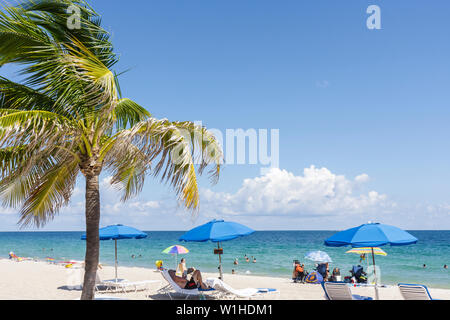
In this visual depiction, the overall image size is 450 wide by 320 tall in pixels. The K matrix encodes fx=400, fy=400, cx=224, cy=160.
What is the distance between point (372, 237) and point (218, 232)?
12.1ft

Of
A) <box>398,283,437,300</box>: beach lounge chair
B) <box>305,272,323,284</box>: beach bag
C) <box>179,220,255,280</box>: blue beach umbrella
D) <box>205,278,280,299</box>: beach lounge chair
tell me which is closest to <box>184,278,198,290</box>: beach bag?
<box>205,278,280,299</box>: beach lounge chair

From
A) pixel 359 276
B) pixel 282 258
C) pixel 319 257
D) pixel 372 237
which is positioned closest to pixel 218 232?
pixel 372 237

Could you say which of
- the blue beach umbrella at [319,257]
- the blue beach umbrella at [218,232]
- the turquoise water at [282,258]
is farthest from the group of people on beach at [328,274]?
the turquoise water at [282,258]

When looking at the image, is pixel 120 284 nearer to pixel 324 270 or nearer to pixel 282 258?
pixel 324 270

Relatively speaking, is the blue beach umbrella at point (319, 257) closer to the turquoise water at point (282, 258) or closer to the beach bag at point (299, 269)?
the beach bag at point (299, 269)

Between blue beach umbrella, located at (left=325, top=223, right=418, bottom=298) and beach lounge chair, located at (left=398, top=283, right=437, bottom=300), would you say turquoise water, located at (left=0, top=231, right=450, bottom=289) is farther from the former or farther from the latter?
blue beach umbrella, located at (left=325, top=223, right=418, bottom=298)

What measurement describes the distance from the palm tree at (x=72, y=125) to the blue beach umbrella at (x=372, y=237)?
3.28m

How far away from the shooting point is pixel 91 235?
253 inches

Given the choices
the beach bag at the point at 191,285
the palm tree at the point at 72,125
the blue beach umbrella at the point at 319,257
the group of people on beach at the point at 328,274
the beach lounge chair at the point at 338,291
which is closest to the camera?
the palm tree at the point at 72,125

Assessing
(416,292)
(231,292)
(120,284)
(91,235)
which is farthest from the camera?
(120,284)

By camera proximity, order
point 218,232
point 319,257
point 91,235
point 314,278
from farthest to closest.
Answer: point 319,257 → point 314,278 → point 218,232 → point 91,235

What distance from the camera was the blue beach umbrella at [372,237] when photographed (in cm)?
782

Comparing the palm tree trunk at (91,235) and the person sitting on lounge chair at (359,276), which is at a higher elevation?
the palm tree trunk at (91,235)
